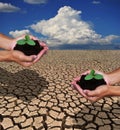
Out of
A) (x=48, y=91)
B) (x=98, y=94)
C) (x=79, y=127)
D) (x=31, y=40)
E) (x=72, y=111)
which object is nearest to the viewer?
(x=98, y=94)

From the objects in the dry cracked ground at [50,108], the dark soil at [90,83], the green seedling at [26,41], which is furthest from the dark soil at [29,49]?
the dry cracked ground at [50,108]

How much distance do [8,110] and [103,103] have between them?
1407 millimetres

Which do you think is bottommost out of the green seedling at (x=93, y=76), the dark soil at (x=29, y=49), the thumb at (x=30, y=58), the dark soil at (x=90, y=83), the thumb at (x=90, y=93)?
the thumb at (x=90, y=93)

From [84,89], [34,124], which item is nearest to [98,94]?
[84,89]

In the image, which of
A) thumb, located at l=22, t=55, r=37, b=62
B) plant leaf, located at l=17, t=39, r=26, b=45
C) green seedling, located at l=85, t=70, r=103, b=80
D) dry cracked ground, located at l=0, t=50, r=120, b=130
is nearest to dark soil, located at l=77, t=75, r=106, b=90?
green seedling, located at l=85, t=70, r=103, b=80

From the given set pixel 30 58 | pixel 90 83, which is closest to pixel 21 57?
pixel 30 58

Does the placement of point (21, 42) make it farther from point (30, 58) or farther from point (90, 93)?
point (90, 93)

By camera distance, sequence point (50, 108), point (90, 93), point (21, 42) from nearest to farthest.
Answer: point (90, 93), point (21, 42), point (50, 108)

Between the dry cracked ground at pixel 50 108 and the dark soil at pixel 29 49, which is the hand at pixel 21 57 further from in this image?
the dry cracked ground at pixel 50 108

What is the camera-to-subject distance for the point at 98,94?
6.00 ft

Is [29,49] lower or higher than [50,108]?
higher

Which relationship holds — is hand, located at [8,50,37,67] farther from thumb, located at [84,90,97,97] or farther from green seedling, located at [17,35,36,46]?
thumb, located at [84,90,97,97]

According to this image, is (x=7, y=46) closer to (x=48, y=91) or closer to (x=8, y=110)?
(x=8, y=110)

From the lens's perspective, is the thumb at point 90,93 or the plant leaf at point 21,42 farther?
the plant leaf at point 21,42
